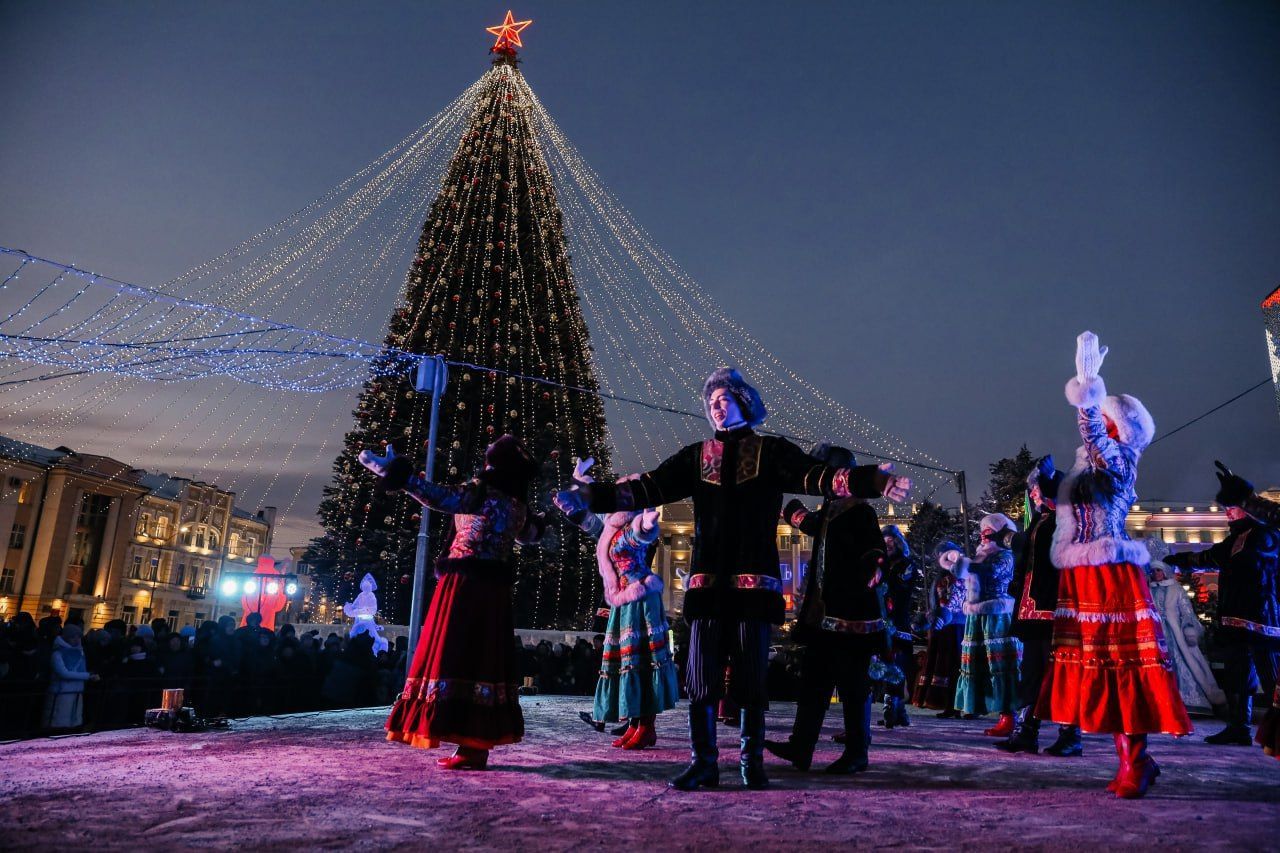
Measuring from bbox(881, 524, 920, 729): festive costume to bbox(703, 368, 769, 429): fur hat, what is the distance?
10.2 ft

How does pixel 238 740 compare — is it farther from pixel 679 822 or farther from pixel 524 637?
pixel 524 637

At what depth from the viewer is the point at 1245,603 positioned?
260 inches

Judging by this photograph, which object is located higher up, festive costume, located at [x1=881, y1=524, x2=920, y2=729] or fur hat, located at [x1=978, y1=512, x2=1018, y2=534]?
fur hat, located at [x1=978, y1=512, x2=1018, y2=534]

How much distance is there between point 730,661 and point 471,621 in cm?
158

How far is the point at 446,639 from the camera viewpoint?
4.85 m

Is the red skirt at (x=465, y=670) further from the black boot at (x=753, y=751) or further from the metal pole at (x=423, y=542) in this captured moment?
the metal pole at (x=423, y=542)

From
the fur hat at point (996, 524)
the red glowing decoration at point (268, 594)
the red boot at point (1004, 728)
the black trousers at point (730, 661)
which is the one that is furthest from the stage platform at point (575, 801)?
the red glowing decoration at point (268, 594)

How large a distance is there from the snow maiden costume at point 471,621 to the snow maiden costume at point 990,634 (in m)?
4.46

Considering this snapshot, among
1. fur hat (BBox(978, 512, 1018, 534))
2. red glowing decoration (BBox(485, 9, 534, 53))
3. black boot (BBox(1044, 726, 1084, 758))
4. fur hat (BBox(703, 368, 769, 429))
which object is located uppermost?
red glowing decoration (BBox(485, 9, 534, 53))

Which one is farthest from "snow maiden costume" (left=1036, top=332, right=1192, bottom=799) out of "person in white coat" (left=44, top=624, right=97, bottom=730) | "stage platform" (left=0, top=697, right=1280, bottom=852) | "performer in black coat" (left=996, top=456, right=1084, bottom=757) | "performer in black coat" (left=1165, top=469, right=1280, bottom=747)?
"person in white coat" (left=44, top=624, right=97, bottom=730)

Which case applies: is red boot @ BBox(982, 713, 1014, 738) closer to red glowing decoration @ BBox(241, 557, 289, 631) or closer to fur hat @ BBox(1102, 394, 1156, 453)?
fur hat @ BBox(1102, 394, 1156, 453)

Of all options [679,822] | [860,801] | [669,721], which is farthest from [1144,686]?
[669,721]

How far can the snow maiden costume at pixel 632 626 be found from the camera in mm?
6273

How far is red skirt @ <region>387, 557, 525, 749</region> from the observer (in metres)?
4.67
